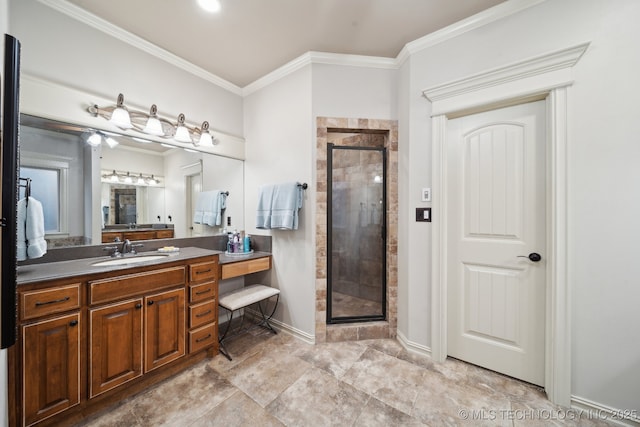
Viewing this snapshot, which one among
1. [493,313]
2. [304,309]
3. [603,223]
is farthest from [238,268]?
[603,223]

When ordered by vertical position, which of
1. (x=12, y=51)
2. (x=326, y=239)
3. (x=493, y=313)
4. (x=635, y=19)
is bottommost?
(x=493, y=313)

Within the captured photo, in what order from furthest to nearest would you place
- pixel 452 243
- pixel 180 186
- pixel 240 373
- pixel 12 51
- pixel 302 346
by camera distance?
1. pixel 180 186
2. pixel 302 346
3. pixel 452 243
4. pixel 240 373
5. pixel 12 51

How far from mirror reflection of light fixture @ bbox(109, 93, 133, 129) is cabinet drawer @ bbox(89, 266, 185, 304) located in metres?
1.22

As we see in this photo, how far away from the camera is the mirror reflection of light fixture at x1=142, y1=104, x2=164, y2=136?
2.01 m

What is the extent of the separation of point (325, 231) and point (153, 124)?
179 cm

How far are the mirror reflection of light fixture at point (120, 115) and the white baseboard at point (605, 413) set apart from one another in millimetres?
3718

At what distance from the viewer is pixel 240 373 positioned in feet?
5.91

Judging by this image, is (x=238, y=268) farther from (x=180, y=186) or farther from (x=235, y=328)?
(x=180, y=186)

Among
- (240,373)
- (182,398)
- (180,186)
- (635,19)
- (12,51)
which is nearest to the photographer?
(12,51)

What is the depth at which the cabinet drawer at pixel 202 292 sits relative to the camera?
1.84 m

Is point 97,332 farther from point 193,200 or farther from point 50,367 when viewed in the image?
point 193,200

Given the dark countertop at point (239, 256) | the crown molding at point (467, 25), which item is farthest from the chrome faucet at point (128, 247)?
the crown molding at point (467, 25)

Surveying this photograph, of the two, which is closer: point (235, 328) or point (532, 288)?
point (532, 288)

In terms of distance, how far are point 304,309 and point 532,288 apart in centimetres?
183
